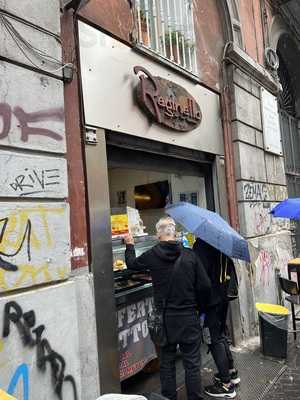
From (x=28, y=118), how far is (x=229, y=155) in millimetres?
4042

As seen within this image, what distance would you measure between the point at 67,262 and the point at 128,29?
9.08 feet

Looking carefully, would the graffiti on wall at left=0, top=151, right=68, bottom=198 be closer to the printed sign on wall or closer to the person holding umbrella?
the person holding umbrella

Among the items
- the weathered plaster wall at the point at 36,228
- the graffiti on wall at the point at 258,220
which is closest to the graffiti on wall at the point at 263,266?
the graffiti on wall at the point at 258,220

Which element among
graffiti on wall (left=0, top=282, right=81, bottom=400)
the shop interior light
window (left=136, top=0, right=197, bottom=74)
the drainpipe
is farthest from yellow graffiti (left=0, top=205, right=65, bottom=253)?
the drainpipe

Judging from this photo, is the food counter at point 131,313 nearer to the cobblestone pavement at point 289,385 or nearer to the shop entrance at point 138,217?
the shop entrance at point 138,217

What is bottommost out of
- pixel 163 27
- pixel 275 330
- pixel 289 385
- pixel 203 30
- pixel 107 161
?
Answer: pixel 289 385

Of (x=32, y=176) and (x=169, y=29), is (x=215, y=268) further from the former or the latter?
(x=169, y=29)

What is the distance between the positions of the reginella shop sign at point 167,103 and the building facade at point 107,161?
0.07 ft

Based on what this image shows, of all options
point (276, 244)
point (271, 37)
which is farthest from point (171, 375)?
point (271, 37)

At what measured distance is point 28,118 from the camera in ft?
10.2

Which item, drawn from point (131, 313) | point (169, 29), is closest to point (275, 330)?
point (131, 313)

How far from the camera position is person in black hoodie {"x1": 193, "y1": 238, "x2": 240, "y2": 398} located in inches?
165

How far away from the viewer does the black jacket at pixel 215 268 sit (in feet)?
13.7

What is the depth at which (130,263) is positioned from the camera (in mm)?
3834
